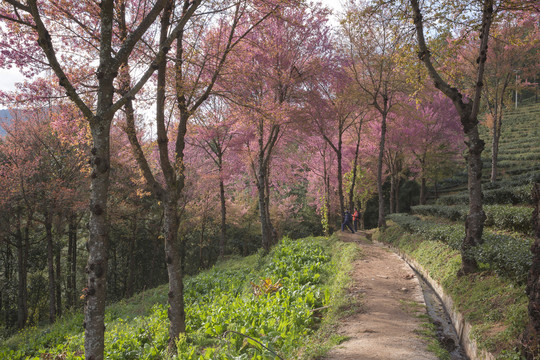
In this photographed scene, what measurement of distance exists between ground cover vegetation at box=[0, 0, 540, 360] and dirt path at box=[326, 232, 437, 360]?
1.40 metres

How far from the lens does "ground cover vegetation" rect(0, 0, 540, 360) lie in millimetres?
5484

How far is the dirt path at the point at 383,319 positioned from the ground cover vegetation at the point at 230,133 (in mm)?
1402

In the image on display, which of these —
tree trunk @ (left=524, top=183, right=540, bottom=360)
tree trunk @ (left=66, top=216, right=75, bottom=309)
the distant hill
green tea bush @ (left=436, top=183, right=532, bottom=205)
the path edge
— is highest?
the distant hill

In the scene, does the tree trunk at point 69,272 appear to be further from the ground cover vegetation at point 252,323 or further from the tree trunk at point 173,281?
the tree trunk at point 173,281

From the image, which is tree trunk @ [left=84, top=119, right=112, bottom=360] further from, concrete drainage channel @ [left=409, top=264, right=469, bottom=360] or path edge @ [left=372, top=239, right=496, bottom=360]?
concrete drainage channel @ [left=409, top=264, right=469, bottom=360]

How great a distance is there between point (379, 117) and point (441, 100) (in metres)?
5.14

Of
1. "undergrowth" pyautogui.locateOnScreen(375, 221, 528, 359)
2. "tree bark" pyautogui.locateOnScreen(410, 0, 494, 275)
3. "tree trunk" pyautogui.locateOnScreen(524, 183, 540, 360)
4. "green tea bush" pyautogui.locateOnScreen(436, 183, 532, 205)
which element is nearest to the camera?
"tree trunk" pyautogui.locateOnScreen(524, 183, 540, 360)

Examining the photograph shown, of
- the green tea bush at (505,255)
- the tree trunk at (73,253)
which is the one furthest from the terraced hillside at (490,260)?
the tree trunk at (73,253)

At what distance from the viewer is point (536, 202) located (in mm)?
3541

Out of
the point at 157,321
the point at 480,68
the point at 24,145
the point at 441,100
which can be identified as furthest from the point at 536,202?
the point at 441,100

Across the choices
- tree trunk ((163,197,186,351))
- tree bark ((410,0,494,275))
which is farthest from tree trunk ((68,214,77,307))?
tree bark ((410,0,494,275))

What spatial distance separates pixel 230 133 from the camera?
17297 millimetres

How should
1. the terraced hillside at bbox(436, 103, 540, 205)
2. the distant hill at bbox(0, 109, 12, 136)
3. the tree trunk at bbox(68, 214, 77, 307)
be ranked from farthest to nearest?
the tree trunk at bbox(68, 214, 77, 307), the distant hill at bbox(0, 109, 12, 136), the terraced hillside at bbox(436, 103, 540, 205)

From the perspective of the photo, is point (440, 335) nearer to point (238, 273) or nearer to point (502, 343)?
point (502, 343)
